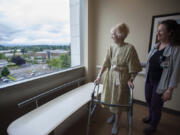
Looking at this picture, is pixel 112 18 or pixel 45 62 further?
pixel 112 18

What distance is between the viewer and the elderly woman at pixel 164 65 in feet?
4.34

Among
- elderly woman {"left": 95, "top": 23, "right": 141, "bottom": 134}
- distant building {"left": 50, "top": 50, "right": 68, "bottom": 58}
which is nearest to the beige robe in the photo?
elderly woman {"left": 95, "top": 23, "right": 141, "bottom": 134}


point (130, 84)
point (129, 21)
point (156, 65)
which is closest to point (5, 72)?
point (130, 84)

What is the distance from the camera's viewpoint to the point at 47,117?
4.50 feet

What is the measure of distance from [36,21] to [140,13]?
1.98 meters

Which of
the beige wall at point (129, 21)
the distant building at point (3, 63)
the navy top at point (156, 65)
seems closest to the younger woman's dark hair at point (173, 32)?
the navy top at point (156, 65)

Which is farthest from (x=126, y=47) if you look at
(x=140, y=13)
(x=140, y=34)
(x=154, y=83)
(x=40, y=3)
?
(x=40, y=3)

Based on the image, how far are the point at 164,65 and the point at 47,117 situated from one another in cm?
166

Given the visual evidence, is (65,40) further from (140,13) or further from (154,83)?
(154,83)

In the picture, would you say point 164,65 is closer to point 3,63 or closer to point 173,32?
point 173,32

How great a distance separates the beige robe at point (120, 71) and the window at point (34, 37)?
1.09 m

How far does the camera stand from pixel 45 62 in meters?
1.93

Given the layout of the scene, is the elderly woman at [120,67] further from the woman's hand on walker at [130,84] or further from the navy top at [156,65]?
the navy top at [156,65]

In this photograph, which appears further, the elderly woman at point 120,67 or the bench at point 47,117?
the elderly woman at point 120,67
